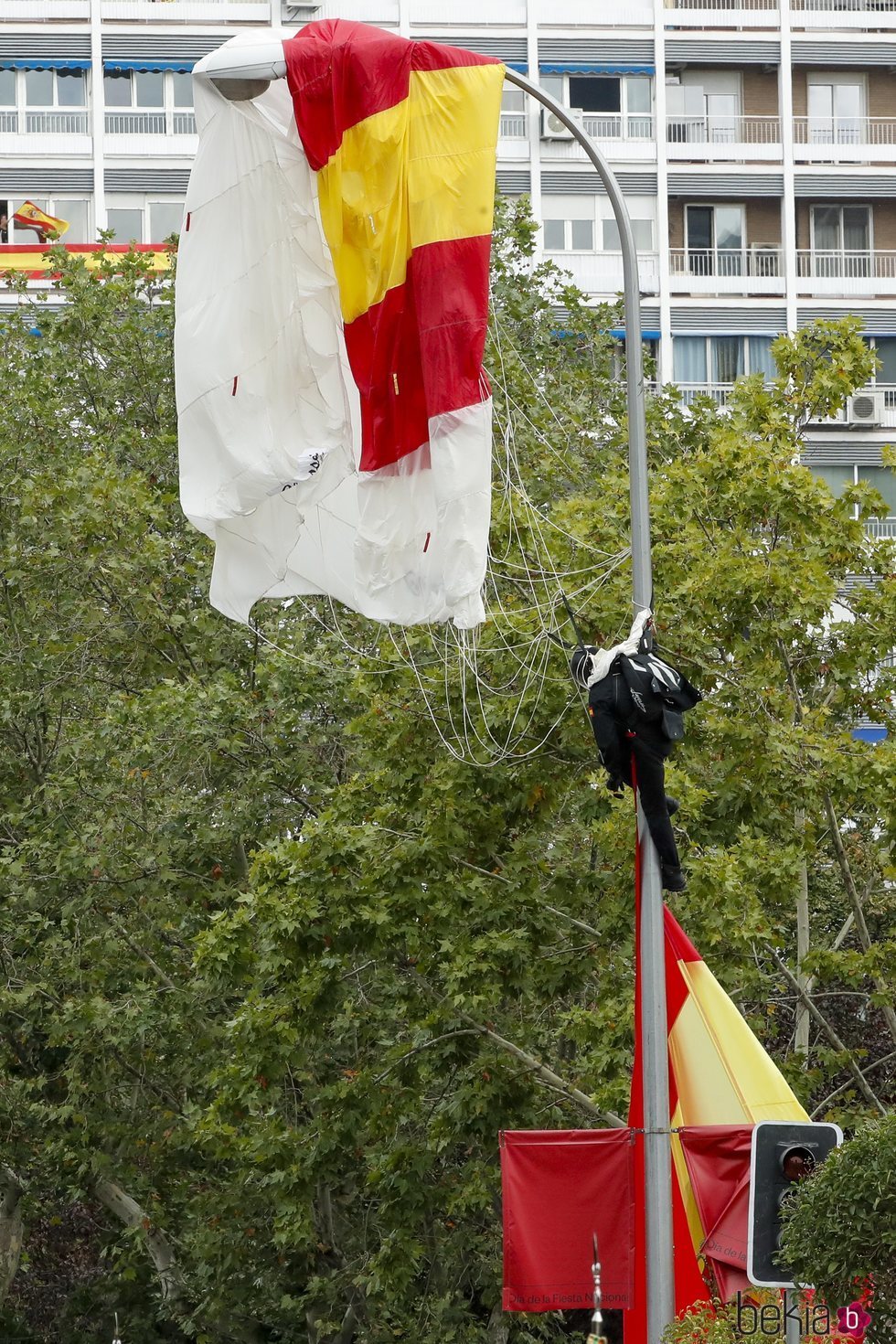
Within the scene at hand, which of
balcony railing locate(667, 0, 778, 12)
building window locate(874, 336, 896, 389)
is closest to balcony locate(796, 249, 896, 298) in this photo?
building window locate(874, 336, 896, 389)

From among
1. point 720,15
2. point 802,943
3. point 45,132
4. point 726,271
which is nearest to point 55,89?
point 45,132

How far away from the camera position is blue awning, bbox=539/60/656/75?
53625 millimetres

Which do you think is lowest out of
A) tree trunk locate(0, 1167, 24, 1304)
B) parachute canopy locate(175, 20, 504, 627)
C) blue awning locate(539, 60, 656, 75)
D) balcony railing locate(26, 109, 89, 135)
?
tree trunk locate(0, 1167, 24, 1304)

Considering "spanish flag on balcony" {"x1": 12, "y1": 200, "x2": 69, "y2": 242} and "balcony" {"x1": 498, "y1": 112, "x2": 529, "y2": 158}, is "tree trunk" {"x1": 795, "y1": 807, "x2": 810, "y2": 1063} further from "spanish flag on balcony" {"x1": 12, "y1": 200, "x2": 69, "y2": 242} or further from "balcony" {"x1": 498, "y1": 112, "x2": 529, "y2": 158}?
"balcony" {"x1": 498, "y1": 112, "x2": 529, "y2": 158}

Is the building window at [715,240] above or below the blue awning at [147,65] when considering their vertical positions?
below

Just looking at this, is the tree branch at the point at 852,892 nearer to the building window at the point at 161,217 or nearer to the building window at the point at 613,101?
the building window at the point at 161,217

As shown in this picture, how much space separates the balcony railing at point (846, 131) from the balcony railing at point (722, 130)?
0.68 meters

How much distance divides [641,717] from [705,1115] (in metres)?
2.93

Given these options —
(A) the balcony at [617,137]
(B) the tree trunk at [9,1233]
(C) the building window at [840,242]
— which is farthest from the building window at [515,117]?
(B) the tree trunk at [9,1233]

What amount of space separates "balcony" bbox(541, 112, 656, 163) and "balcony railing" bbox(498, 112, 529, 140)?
0.82m

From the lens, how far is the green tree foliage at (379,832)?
57.9ft

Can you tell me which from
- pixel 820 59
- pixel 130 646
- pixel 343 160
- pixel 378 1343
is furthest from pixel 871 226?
pixel 343 160

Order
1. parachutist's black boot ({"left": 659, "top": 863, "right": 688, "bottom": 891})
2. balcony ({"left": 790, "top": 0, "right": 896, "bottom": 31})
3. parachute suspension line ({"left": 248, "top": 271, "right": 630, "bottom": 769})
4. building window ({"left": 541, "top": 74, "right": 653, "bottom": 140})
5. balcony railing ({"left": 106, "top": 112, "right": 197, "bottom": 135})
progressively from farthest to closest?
1. balcony ({"left": 790, "top": 0, "right": 896, "bottom": 31})
2. building window ({"left": 541, "top": 74, "right": 653, "bottom": 140})
3. balcony railing ({"left": 106, "top": 112, "right": 197, "bottom": 135})
4. parachute suspension line ({"left": 248, "top": 271, "right": 630, "bottom": 769})
5. parachutist's black boot ({"left": 659, "top": 863, "right": 688, "bottom": 891})

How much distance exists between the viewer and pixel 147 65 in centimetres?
5366
